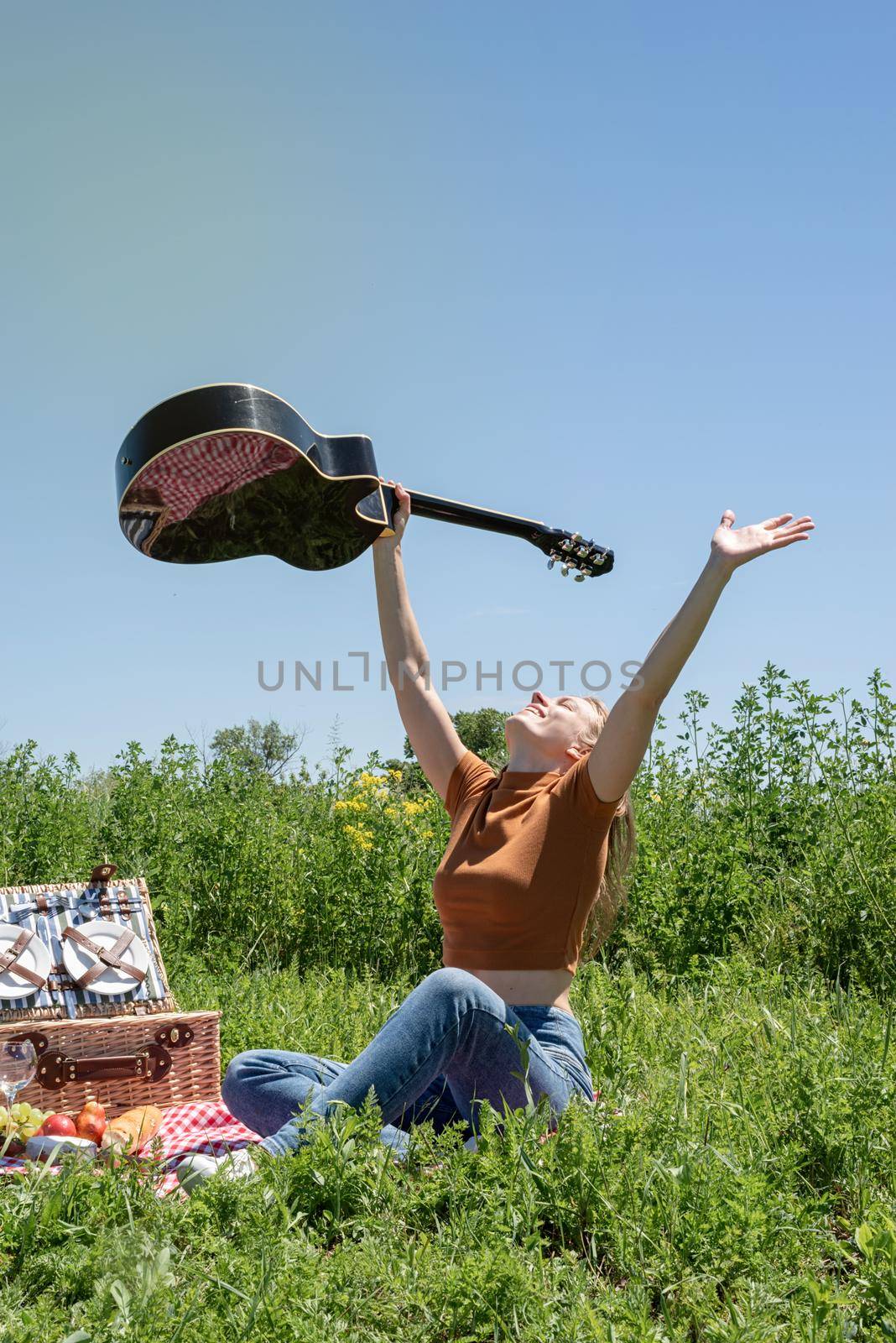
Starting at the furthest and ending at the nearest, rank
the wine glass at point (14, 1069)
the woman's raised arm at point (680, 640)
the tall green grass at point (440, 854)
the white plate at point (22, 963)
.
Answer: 1. the tall green grass at point (440, 854)
2. the white plate at point (22, 963)
3. the wine glass at point (14, 1069)
4. the woman's raised arm at point (680, 640)

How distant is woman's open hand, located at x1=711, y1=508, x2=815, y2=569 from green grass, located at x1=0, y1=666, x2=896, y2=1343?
141cm

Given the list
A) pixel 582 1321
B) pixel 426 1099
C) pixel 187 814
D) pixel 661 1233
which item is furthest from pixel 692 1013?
pixel 187 814

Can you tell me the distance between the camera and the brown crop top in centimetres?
324

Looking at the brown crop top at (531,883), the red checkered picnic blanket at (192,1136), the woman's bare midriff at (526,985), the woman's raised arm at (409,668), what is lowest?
the red checkered picnic blanket at (192,1136)

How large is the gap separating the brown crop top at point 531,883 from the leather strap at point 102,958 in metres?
1.47

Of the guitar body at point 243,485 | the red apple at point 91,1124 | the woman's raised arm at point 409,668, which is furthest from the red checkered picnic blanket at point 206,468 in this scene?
the red apple at point 91,1124

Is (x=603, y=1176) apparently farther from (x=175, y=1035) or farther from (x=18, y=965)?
(x=18, y=965)

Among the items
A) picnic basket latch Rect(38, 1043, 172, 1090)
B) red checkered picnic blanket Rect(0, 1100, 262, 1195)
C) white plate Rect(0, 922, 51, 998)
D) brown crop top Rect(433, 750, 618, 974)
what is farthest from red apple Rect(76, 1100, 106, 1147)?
brown crop top Rect(433, 750, 618, 974)

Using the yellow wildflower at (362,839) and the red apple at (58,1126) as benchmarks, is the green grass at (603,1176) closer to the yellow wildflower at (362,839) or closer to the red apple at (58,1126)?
the yellow wildflower at (362,839)

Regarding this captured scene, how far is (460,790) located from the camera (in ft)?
12.5

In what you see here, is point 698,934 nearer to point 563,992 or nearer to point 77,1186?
point 563,992

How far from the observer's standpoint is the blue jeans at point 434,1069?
2.89 metres

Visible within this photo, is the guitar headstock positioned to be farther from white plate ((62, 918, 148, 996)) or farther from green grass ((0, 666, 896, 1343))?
white plate ((62, 918, 148, 996))

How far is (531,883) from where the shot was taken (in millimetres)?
3238
